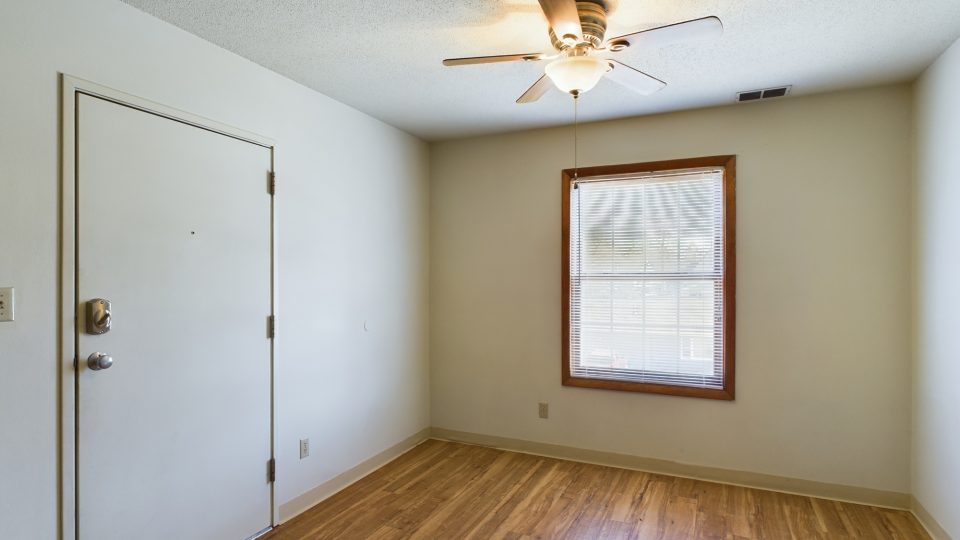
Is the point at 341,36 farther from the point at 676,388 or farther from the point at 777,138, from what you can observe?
the point at 676,388

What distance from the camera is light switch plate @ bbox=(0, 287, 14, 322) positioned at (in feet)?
5.82

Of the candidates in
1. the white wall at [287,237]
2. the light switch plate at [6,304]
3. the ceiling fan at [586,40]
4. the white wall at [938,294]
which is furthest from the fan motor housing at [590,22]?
the light switch plate at [6,304]

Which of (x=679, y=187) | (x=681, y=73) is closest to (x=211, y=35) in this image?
(x=681, y=73)

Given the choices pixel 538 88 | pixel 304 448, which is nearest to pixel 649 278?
pixel 538 88

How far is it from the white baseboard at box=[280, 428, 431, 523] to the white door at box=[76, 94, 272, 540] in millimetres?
215

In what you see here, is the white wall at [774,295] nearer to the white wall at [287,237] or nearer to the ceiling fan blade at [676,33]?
the white wall at [287,237]

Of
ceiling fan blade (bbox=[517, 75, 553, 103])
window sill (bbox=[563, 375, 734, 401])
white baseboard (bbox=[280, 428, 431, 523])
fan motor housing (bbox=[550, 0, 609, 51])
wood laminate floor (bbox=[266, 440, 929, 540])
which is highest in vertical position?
fan motor housing (bbox=[550, 0, 609, 51])

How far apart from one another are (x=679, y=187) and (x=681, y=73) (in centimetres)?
92

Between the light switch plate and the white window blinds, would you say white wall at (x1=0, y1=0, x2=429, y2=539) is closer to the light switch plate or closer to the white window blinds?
the light switch plate

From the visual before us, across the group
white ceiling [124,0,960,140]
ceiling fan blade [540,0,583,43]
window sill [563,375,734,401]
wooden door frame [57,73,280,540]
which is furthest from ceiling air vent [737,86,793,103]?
wooden door frame [57,73,280,540]

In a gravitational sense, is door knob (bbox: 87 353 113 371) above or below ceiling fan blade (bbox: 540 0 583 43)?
below

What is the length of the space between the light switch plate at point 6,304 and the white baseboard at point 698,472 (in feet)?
10.3

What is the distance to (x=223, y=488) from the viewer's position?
8.44 feet

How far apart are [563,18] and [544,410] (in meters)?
2.96
